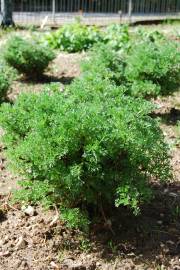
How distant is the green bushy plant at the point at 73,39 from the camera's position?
10023mm

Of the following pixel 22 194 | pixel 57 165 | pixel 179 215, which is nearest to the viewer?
pixel 57 165

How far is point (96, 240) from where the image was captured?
165 inches

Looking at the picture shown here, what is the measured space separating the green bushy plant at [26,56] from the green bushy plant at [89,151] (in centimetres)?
374

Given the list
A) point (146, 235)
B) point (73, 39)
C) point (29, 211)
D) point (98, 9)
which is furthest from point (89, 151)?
point (98, 9)

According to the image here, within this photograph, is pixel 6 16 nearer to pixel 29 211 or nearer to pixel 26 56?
pixel 26 56

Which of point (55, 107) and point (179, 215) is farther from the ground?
point (55, 107)

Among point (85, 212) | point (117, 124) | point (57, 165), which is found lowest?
point (85, 212)

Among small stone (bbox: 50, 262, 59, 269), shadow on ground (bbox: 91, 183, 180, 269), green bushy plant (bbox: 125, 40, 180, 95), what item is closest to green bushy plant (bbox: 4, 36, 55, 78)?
green bushy plant (bbox: 125, 40, 180, 95)

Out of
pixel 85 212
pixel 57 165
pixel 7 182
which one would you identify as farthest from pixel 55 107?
pixel 7 182

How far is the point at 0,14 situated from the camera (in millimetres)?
12875

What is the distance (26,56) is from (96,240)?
424 centimetres

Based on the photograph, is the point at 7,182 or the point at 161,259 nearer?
the point at 161,259

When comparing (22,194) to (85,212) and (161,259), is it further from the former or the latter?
(161,259)

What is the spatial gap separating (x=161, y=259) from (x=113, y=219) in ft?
1.67
